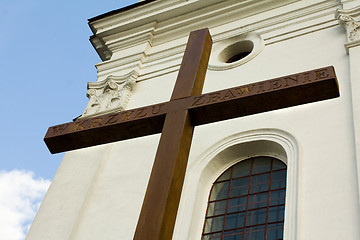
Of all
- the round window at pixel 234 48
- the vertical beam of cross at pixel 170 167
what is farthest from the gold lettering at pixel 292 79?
the round window at pixel 234 48

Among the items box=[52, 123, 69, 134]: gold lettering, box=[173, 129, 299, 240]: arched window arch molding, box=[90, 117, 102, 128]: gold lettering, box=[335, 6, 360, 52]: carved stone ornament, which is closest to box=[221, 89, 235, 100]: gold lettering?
box=[90, 117, 102, 128]: gold lettering

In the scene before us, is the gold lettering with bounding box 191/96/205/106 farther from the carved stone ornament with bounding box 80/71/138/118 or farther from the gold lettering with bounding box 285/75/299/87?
the carved stone ornament with bounding box 80/71/138/118

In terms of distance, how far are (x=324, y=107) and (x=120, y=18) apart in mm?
6626

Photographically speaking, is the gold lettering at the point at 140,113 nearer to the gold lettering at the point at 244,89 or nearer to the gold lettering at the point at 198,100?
the gold lettering at the point at 198,100

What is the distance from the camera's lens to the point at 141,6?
1384 cm

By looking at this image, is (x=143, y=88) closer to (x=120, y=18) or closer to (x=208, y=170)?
(x=120, y=18)

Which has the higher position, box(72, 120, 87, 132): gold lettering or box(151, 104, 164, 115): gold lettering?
box(151, 104, 164, 115): gold lettering

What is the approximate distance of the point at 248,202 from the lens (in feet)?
28.1

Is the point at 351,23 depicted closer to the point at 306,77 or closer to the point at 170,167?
the point at 306,77

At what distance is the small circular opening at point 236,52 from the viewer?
1205cm

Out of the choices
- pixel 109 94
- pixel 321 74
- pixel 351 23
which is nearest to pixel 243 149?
pixel 351 23

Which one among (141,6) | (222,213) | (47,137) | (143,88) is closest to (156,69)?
(143,88)

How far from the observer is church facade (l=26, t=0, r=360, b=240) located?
25.9ft

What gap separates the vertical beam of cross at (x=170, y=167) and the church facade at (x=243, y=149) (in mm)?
555
